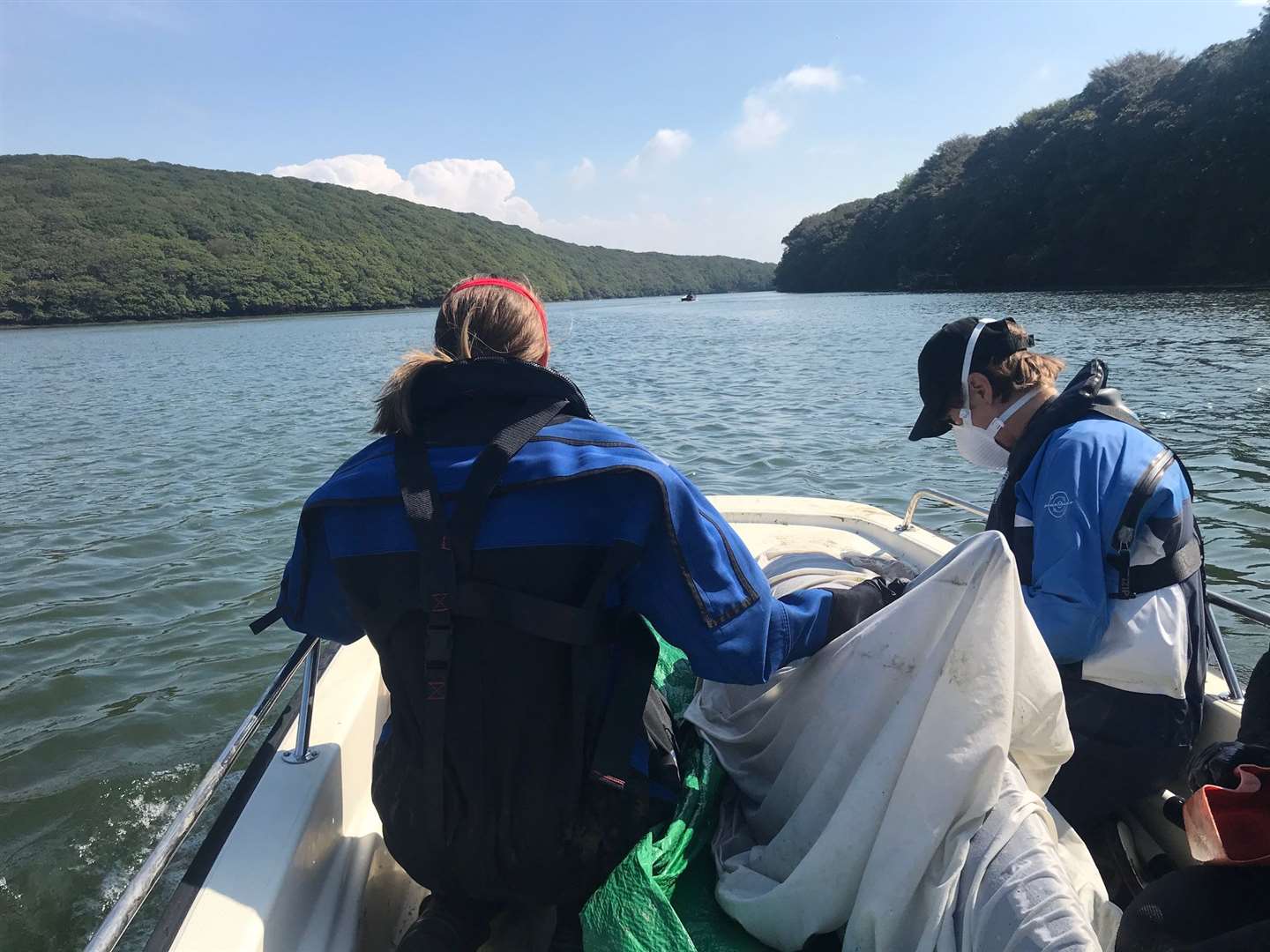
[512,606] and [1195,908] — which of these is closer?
[512,606]

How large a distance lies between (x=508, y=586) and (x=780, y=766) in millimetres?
960

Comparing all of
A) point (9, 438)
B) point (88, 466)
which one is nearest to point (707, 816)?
point (88, 466)

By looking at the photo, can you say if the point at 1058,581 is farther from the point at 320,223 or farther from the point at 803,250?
the point at 320,223

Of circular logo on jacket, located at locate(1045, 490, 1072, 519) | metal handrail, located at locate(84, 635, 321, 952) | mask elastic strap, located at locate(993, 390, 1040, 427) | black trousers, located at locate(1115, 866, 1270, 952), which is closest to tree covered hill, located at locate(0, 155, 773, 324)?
metal handrail, located at locate(84, 635, 321, 952)

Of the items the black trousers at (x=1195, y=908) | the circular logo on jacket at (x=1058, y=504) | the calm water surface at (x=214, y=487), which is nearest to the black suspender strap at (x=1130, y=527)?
the circular logo on jacket at (x=1058, y=504)

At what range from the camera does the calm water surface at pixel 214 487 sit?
A: 4.90m

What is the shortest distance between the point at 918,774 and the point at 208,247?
11070cm

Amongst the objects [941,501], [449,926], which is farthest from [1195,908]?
[941,501]

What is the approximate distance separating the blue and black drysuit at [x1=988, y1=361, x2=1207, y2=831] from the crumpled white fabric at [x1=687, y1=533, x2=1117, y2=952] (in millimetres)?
500

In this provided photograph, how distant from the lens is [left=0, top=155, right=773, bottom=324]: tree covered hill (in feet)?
252

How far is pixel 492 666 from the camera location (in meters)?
1.62

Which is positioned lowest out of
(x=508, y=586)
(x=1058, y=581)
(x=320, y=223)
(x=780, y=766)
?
(x=780, y=766)

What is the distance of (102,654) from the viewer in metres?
6.44

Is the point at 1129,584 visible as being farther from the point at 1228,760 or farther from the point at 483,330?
the point at 483,330
